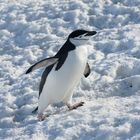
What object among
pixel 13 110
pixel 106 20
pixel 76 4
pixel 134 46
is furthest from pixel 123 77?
pixel 76 4

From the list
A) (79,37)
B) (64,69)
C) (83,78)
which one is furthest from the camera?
(83,78)

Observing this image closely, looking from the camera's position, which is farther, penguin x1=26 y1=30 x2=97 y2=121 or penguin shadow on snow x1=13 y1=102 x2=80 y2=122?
penguin shadow on snow x1=13 y1=102 x2=80 y2=122

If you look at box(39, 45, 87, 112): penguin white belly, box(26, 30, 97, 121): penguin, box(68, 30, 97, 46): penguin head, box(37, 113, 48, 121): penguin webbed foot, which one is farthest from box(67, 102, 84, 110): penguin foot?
box(68, 30, 97, 46): penguin head

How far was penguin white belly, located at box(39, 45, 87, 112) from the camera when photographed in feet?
17.4

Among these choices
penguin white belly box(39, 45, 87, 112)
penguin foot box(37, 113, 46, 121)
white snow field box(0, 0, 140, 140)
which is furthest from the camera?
penguin foot box(37, 113, 46, 121)

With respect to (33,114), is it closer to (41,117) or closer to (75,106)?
(41,117)

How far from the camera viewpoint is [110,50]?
7094 mm

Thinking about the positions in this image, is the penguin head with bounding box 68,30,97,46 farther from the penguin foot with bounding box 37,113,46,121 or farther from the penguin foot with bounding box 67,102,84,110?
the penguin foot with bounding box 37,113,46,121

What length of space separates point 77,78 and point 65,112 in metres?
0.40

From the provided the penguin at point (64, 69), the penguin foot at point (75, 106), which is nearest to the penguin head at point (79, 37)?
the penguin at point (64, 69)

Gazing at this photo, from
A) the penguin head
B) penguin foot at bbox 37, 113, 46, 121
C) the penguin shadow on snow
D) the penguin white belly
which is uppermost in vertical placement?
the penguin head

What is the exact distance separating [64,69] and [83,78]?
963 millimetres

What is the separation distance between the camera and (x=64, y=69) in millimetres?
5312

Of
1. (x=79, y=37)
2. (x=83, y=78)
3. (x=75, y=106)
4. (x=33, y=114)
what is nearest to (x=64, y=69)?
(x=79, y=37)
